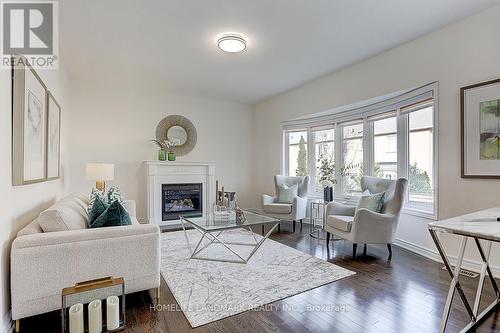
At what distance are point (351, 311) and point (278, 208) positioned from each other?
2677 mm

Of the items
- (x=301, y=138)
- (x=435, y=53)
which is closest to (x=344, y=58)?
(x=435, y=53)

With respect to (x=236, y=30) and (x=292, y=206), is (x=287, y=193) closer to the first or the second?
(x=292, y=206)

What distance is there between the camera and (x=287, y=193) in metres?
5.03

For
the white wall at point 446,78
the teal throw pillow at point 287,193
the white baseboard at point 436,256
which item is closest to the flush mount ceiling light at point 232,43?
the white wall at point 446,78

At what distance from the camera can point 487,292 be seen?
2371 millimetres

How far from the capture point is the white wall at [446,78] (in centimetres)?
277

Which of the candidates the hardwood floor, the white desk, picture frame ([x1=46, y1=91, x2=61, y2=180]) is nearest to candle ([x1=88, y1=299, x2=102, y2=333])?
the hardwood floor

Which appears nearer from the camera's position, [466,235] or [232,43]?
[466,235]

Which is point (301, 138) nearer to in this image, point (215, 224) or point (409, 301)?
point (215, 224)

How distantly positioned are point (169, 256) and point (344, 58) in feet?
12.1

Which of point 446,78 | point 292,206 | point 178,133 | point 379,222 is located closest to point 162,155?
point 178,133

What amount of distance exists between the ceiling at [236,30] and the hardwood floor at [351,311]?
9.00 feet

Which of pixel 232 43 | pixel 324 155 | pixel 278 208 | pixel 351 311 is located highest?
pixel 232 43

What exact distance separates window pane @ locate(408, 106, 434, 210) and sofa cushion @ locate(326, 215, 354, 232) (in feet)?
3.55
